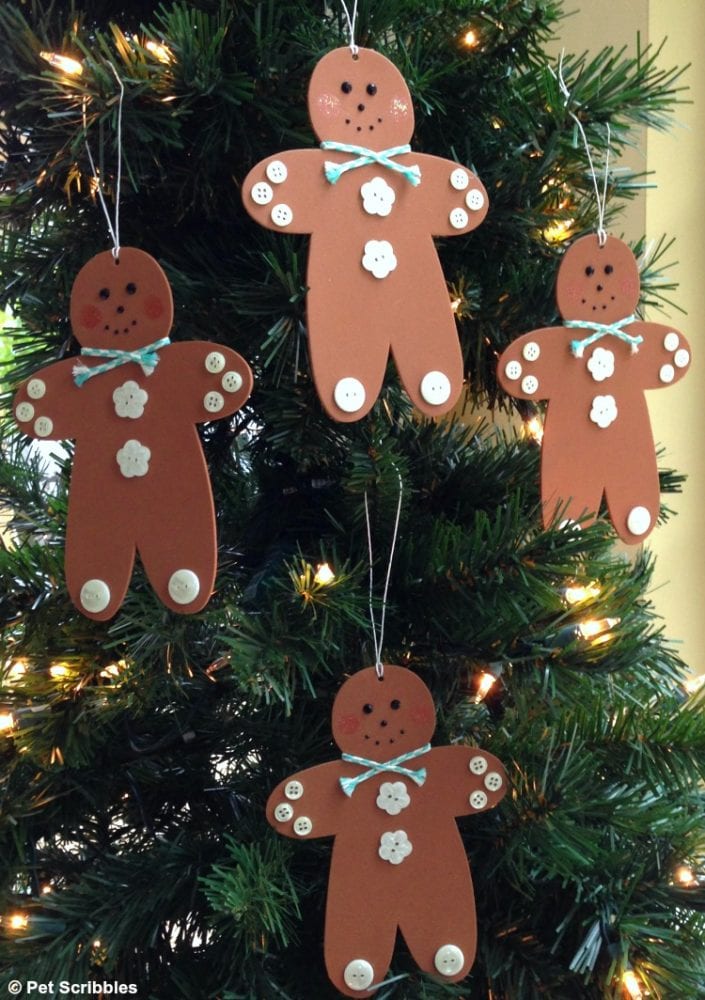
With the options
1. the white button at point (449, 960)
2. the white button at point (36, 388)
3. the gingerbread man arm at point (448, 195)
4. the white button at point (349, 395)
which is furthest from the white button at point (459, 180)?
the white button at point (449, 960)

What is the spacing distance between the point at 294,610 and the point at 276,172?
0.21m

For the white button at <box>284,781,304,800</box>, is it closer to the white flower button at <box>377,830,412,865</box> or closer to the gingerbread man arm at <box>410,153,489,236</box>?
the white flower button at <box>377,830,412,865</box>

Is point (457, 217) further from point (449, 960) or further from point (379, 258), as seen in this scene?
point (449, 960)

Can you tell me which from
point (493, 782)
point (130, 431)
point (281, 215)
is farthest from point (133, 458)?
point (493, 782)

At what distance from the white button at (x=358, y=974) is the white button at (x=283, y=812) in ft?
0.25

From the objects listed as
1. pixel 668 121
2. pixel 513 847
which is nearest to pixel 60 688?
pixel 513 847

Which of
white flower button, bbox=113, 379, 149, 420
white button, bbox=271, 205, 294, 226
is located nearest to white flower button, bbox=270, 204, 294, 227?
white button, bbox=271, 205, 294, 226

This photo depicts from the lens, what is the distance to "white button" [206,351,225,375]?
17.5 inches

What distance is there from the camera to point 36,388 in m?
0.46

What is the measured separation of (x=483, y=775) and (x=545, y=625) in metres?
0.08

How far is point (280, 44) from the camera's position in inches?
19.6

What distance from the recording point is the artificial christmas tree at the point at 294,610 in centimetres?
46

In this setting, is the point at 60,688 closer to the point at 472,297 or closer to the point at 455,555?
the point at 455,555

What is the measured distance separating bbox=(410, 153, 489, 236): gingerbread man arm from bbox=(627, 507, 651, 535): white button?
0.19 metres
